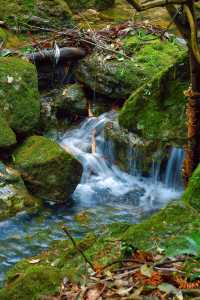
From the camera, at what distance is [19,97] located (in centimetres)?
792

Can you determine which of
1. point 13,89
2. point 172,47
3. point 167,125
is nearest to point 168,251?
point 167,125

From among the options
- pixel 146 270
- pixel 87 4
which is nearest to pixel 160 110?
pixel 146 270

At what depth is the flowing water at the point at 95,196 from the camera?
6219mm

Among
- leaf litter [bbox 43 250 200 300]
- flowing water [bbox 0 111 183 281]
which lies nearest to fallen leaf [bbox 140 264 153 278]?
leaf litter [bbox 43 250 200 300]

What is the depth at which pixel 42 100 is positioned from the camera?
9.30m

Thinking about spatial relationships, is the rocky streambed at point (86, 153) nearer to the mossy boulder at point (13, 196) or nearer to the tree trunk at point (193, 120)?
the mossy boulder at point (13, 196)

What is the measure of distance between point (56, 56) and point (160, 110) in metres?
3.39

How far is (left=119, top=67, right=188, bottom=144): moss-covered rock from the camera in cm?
674

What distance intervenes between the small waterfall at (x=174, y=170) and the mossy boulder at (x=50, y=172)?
1.33 meters

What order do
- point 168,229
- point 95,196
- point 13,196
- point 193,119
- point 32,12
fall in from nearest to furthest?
1. point 168,229
2. point 193,119
3. point 13,196
4. point 95,196
5. point 32,12

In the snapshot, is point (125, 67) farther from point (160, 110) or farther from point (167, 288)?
point (167, 288)

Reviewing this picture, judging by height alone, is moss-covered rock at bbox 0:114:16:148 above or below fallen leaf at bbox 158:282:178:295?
below

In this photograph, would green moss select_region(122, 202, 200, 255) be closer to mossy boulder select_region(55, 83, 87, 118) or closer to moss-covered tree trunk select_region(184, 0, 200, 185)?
moss-covered tree trunk select_region(184, 0, 200, 185)

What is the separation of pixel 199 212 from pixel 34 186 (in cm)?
379
